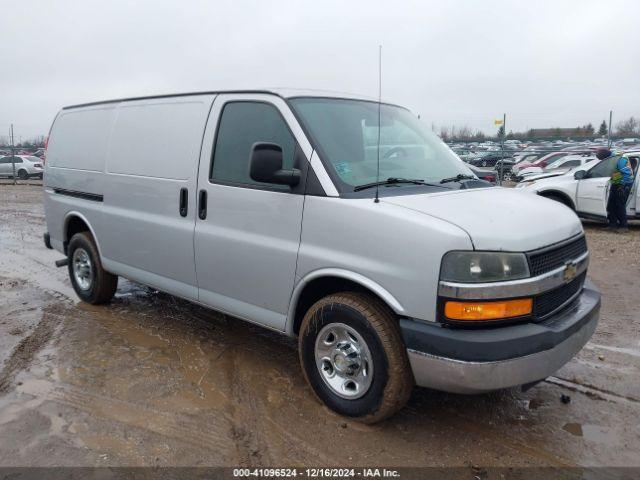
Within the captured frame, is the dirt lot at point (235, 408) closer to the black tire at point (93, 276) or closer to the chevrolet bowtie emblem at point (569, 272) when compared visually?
the black tire at point (93, 276)

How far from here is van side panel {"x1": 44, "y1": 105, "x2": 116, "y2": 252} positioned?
5496 mm

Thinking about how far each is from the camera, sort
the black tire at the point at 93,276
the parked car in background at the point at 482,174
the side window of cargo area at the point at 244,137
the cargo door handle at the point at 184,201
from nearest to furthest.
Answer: the side window of cargo area at the point at 244,137
the cargo door handle at the point at 184,201
the parked car in background at the point at 482,174
the black tire at the point at 93,276

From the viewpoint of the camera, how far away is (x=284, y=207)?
12.1ft

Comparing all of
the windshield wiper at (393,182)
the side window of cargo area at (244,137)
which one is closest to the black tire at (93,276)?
the side window of cargo area at (244,137)

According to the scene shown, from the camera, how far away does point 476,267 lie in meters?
2.95

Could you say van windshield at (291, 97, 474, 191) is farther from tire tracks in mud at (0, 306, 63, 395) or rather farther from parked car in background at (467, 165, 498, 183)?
tire tracks in mud at (0, 306, 63, 395)

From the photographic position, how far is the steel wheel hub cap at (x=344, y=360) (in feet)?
11.1

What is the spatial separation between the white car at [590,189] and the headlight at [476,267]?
880 cm

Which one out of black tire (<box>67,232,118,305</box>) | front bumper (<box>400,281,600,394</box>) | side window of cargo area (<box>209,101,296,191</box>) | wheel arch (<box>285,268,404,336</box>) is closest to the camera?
front bumper (<box>400,281,600,394</box>)

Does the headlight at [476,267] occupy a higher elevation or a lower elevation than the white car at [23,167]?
higher

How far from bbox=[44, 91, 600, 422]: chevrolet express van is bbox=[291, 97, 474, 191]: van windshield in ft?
0.05

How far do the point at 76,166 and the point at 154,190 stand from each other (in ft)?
5.54

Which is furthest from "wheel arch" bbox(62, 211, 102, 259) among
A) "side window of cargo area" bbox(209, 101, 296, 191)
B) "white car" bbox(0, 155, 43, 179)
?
"white car" bbox(0, 155, 43, 179)

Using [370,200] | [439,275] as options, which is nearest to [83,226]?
[370,200]
